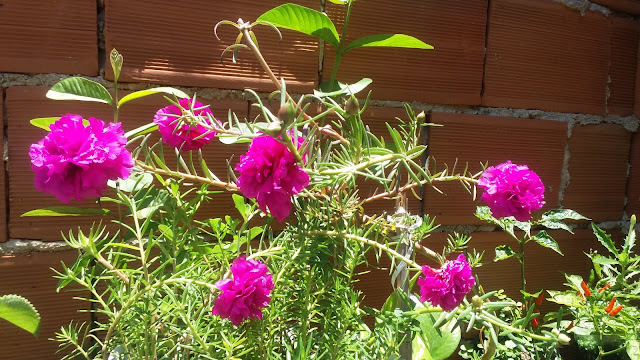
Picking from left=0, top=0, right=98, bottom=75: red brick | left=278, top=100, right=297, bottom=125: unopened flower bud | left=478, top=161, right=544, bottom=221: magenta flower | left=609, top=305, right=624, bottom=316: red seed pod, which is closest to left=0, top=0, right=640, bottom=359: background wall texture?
left=0, top=0, right=98, bottom=75: red brick

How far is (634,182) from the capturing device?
4.58 feet

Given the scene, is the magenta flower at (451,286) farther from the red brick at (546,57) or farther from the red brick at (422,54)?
the red brick at (546,57)

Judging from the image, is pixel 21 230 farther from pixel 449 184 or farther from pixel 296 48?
pixel 449 184

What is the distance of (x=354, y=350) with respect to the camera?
2.31 ft

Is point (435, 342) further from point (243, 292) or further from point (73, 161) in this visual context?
point (73, 161)

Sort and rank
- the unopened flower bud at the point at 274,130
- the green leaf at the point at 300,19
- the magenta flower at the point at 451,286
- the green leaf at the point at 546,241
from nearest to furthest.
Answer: the unopened flower bud at the point at 274,130 < the magenta flower at the point at 451,286 < the green leaf at the point at 300,19 < the green leaf at the point at 546,241

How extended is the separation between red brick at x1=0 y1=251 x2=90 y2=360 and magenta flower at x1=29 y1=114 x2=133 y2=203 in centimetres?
41

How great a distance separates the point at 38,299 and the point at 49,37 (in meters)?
0.48

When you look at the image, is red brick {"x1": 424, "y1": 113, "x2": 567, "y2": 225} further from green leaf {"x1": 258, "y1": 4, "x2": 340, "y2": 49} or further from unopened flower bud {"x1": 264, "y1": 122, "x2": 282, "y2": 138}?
unopened flower bud {"x1": 264, "y1": 122, "x2": 282, "y2": 138}

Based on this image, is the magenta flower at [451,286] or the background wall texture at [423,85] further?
the background wall texture at [423,85]

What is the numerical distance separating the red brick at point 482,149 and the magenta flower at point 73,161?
30.2 inches

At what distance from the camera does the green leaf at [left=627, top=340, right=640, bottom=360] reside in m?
0.99

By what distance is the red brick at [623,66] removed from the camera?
133 cm

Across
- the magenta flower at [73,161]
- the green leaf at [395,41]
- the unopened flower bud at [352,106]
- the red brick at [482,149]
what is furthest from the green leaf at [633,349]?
the magenta flower at [73,161]
